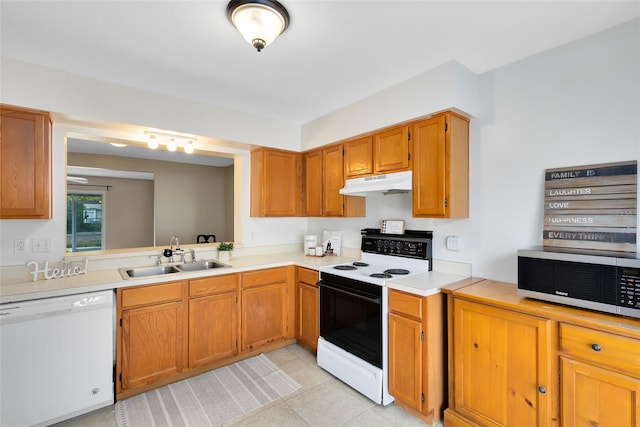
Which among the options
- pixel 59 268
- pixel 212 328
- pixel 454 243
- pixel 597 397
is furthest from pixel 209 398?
pixel 597 397

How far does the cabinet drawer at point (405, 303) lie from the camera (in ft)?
6.54

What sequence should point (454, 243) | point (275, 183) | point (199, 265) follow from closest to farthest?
point (454, 243)
point (199, 265)
point (275, 183)

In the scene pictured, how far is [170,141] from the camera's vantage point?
9.58 ft

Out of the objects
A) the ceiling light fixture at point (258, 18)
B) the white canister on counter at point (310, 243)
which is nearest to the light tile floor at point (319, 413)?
the white canister on counter at point (310, 243)

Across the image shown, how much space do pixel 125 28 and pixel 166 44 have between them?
0.23m

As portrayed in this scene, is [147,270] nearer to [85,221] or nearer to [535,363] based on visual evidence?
[535,363]

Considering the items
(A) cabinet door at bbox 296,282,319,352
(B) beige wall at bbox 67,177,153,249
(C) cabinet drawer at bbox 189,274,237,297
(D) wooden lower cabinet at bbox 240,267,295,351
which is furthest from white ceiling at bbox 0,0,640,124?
(B) beige wall at bbox 67,177,153,249

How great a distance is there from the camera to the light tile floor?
6.62ft

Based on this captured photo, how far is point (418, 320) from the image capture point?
1.99 meters

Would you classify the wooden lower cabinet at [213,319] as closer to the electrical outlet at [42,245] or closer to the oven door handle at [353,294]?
the oven door handle at [353,294]

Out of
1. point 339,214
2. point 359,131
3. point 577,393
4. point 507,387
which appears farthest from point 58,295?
point 577,393

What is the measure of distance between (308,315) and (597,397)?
214 cm

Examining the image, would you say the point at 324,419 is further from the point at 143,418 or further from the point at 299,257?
the point at 299,257

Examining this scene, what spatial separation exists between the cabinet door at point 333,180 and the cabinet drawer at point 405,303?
3.82 feet
